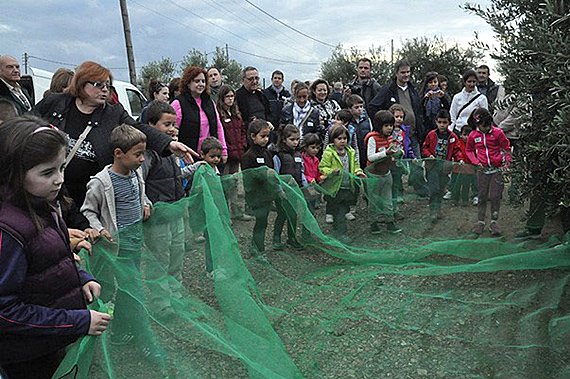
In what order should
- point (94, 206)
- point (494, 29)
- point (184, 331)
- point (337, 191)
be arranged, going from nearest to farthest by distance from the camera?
1. point (184, 331)
2. point (94, 206)
3. point (494, 29)
4. point (337, 191)

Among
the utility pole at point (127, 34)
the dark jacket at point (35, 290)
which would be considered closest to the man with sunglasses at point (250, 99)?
the dark jacket at point (35, 290)

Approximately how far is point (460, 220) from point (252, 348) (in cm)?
250

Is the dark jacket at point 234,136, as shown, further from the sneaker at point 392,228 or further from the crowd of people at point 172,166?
the sneaker at point 392,228

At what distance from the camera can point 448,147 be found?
721 centimetres

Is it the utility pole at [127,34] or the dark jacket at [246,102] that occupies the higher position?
the utility pole at [127,34]

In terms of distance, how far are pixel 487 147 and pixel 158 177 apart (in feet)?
10.9

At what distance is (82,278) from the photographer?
7.41 feet

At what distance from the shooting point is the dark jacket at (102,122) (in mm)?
3479

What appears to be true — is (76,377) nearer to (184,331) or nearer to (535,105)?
(184,331)

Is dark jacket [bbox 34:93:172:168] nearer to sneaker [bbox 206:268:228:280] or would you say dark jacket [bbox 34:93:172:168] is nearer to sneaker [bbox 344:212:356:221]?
sneaker [bbox 206:268:228:280]

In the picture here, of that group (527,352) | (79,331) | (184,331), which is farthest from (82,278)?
(527,352)

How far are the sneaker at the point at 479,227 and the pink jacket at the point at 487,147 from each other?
1.10m

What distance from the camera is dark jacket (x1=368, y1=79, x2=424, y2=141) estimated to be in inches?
299

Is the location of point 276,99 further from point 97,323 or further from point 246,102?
point 97,323
